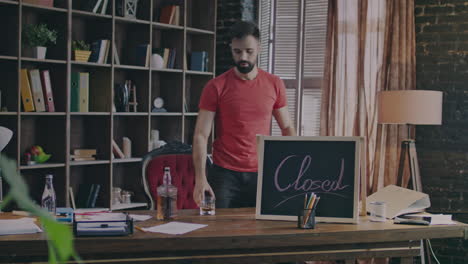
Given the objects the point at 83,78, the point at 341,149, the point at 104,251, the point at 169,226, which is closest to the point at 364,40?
the point at 83,78

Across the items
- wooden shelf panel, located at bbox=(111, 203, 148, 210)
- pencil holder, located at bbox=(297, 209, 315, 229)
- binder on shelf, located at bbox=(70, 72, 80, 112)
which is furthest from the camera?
wooden shelf panel, located at bbox=(111, 203, 148, 210)

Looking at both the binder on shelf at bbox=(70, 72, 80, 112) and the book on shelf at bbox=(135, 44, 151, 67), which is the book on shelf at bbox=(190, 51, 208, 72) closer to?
the book on shelf at bbox=(135, 44, 151, 67)

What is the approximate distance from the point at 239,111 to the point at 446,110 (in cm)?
238

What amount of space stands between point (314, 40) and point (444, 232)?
3288 millimetres

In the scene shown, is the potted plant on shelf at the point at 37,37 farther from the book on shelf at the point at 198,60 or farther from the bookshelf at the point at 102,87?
the book on shelf at the point at 198,60

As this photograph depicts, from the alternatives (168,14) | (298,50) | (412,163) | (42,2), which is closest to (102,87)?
(42,2)

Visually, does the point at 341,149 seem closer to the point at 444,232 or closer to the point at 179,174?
the point at 444,232

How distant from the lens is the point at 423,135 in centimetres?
488

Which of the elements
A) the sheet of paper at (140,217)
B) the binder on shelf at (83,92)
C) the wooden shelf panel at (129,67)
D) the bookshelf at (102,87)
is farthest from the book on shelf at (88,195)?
the sheet of paper at (140,217)

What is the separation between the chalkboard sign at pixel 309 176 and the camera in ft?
8.32

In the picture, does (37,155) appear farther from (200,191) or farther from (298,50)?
(298,50)

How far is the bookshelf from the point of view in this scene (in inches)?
173

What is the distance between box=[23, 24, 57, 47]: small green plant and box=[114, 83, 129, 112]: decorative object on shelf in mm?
889

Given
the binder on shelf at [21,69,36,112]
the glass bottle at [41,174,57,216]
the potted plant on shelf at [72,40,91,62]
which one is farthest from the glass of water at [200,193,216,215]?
the potted plant on shelf at [72,40,91,62]
